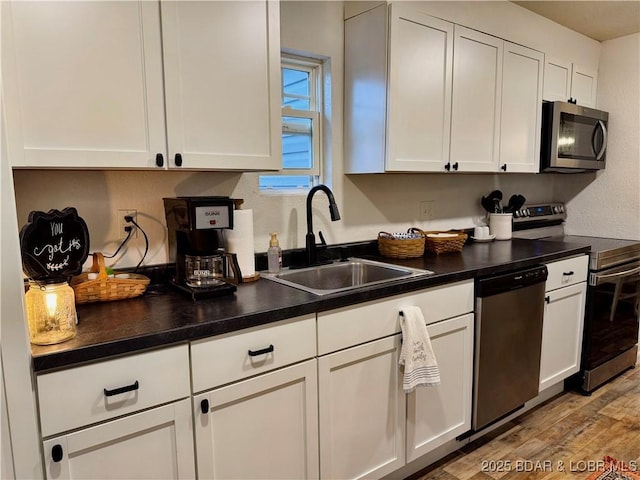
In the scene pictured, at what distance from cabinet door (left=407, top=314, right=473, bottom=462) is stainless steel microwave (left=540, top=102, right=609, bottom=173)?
5.05 ft

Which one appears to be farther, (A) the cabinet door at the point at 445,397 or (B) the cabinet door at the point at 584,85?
(B) the cabinet door at the point at 584,85

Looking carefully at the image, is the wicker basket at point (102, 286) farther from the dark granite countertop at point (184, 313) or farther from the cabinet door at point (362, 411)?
the cabinet door at point (362, 411)

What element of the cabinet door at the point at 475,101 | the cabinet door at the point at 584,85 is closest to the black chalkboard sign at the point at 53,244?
the cabinet door at the point at 475,101

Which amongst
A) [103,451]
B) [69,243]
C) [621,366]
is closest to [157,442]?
[103,451]

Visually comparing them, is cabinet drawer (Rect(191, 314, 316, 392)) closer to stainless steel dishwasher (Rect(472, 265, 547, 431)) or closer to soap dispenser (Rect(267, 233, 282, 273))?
soap dispenser (Rect(267, 233, 282, 273))

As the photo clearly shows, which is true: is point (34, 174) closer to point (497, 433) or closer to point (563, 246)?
point (497, 433)

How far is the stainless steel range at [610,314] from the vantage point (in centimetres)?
274

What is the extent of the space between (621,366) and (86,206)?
336cm

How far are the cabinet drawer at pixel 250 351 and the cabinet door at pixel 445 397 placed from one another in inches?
25.4

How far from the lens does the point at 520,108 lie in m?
2.76

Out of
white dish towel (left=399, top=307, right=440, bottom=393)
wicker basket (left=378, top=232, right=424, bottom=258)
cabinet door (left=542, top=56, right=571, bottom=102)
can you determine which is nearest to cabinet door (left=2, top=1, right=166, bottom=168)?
white dish towel (left=399, top=307, right=440, bottom=393)

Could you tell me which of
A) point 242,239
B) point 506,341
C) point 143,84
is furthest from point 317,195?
point 506,341

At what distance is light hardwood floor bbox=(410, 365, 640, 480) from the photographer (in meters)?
2.07

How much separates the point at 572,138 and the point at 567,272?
1.07 metres
